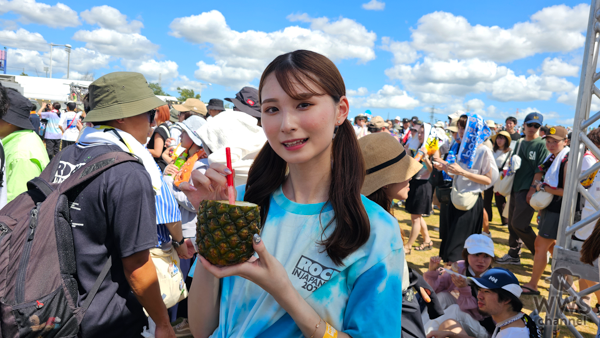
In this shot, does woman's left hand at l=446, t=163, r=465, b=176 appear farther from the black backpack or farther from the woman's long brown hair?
the black backpack

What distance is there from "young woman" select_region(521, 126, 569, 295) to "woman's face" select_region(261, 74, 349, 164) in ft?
17.1

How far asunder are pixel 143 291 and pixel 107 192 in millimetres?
644

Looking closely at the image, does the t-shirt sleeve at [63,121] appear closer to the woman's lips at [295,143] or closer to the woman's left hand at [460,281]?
the woman's left hand at [460,281]

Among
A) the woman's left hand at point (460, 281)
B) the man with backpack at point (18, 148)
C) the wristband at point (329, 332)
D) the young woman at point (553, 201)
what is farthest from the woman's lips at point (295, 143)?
the young woman at point (553, 201)

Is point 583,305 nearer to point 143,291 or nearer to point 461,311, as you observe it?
point 461,311

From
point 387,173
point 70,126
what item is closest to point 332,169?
point 387,173

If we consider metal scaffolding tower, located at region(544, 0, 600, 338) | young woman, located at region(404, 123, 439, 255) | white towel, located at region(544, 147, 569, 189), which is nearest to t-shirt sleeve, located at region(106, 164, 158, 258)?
metal scaffolding tower, located at region(544, 0, 600, 338)

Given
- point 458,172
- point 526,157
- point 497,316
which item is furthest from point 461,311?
point 526,157

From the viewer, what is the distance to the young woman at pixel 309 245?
1.28 meters

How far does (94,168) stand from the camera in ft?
6.70

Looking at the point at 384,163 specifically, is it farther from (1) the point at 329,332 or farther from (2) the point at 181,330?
(2) the point at 181,330

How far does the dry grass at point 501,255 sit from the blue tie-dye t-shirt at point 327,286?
1.90 metres

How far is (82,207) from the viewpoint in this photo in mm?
2012

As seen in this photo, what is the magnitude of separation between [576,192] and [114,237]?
4108 millimetres
